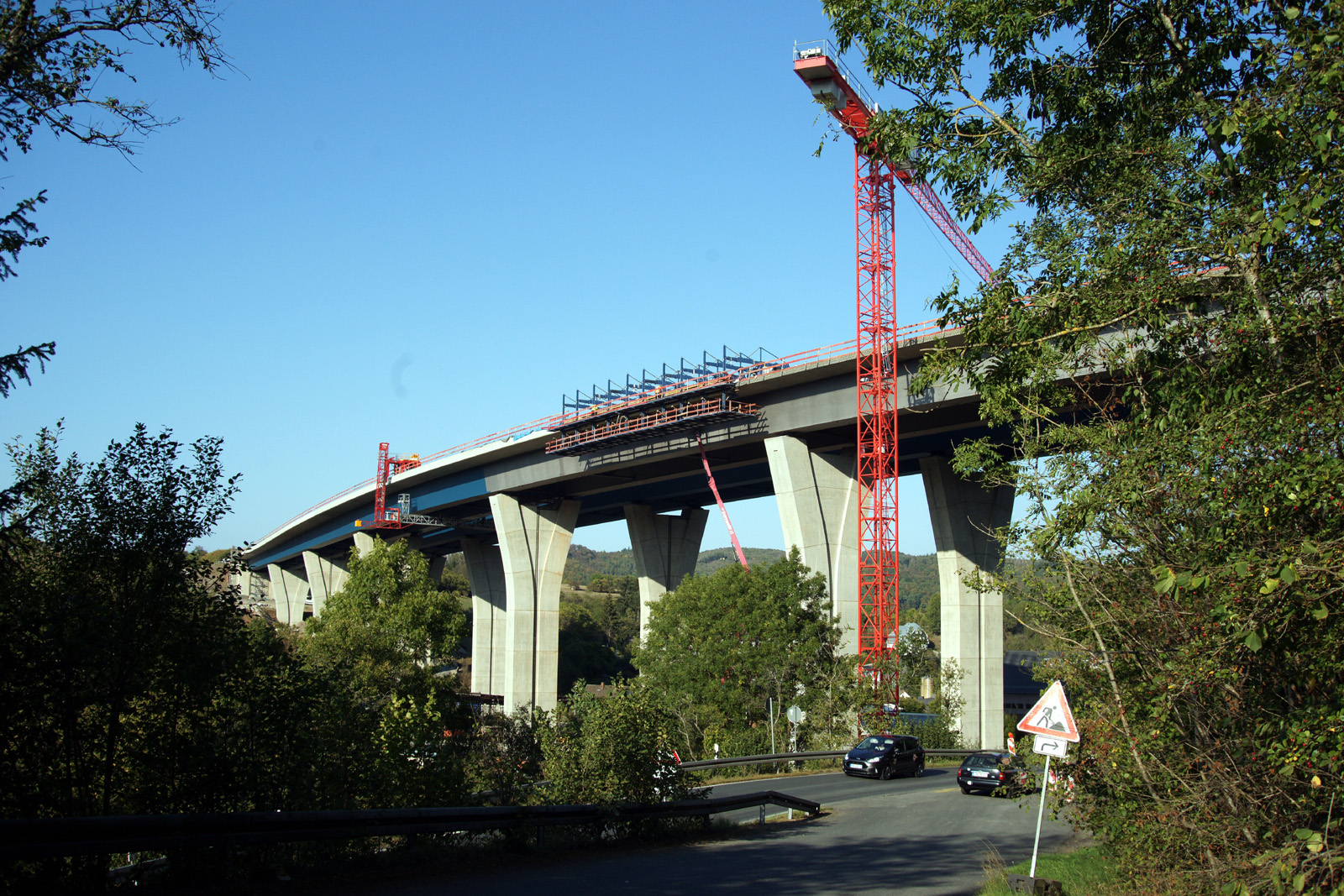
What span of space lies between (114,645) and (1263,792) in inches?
478

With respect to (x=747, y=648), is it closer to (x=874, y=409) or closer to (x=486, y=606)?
(x=874, y=409)

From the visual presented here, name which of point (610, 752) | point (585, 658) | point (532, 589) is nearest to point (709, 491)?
point (532, 589)

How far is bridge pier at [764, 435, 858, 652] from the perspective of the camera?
45625 mm

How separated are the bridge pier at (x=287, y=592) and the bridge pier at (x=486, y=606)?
47172mm

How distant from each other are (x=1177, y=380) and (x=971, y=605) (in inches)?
1636

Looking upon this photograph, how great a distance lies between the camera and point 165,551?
12.2 metres

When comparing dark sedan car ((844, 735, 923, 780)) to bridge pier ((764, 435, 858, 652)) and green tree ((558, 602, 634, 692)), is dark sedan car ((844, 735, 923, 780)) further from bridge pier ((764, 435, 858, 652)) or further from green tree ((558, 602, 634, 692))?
green tree ((558, 602, 634, 692))

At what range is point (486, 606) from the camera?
280 ft

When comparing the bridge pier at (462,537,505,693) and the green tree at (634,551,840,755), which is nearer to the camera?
the green tree at (634,551,840,755)

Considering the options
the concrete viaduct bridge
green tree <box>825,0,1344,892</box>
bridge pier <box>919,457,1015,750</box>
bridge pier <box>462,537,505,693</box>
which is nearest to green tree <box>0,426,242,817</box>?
green tree <box>825,0,1344,892</box>

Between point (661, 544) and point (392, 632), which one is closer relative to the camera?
point (392, 632)

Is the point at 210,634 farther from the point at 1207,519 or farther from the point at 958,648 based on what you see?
the point at 958,648

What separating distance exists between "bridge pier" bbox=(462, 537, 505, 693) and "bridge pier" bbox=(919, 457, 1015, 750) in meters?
44.6

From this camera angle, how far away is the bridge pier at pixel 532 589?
63656 mm
